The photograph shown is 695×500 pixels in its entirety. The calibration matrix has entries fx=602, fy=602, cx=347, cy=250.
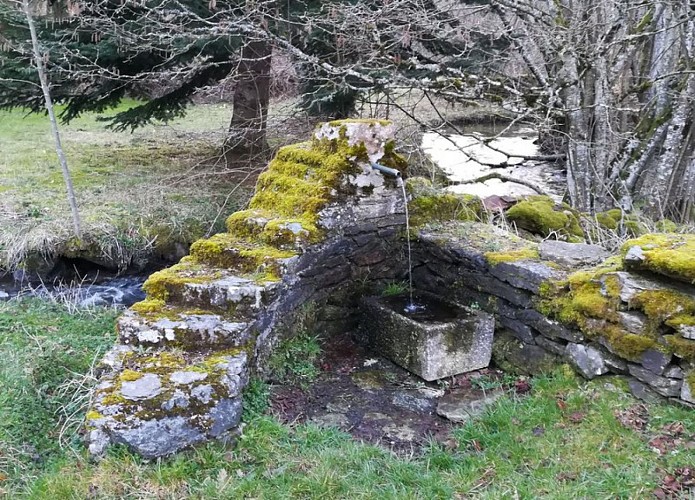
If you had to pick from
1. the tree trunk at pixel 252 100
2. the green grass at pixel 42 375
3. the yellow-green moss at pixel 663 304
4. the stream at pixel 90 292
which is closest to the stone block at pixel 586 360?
the yellow-green moss at pixel 663 304

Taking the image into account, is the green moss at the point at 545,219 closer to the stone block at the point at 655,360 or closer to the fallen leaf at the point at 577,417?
the stone block at the point at 655,360

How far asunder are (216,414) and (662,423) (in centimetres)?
237

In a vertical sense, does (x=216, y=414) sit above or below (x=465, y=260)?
below

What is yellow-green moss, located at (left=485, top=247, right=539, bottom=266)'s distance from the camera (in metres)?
4.30

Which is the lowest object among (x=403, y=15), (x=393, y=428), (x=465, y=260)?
(x=393, y=428)

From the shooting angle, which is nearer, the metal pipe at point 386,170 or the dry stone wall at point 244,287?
the dry stone wall at point 244,287

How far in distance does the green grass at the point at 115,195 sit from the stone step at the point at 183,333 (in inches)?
138

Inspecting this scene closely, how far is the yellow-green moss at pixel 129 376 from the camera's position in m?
3.29

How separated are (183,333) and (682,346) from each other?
282cm

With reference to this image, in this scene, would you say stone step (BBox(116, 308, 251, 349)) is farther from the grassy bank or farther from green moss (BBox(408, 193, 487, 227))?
green moss (BBox(408, 193, 487, 227))

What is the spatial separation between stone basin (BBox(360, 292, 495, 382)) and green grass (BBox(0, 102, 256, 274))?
353 centimetres

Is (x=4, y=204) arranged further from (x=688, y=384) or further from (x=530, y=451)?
(x=688, y=384)

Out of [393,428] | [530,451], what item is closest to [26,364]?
[393,428]

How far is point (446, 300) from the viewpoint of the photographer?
4.69m
